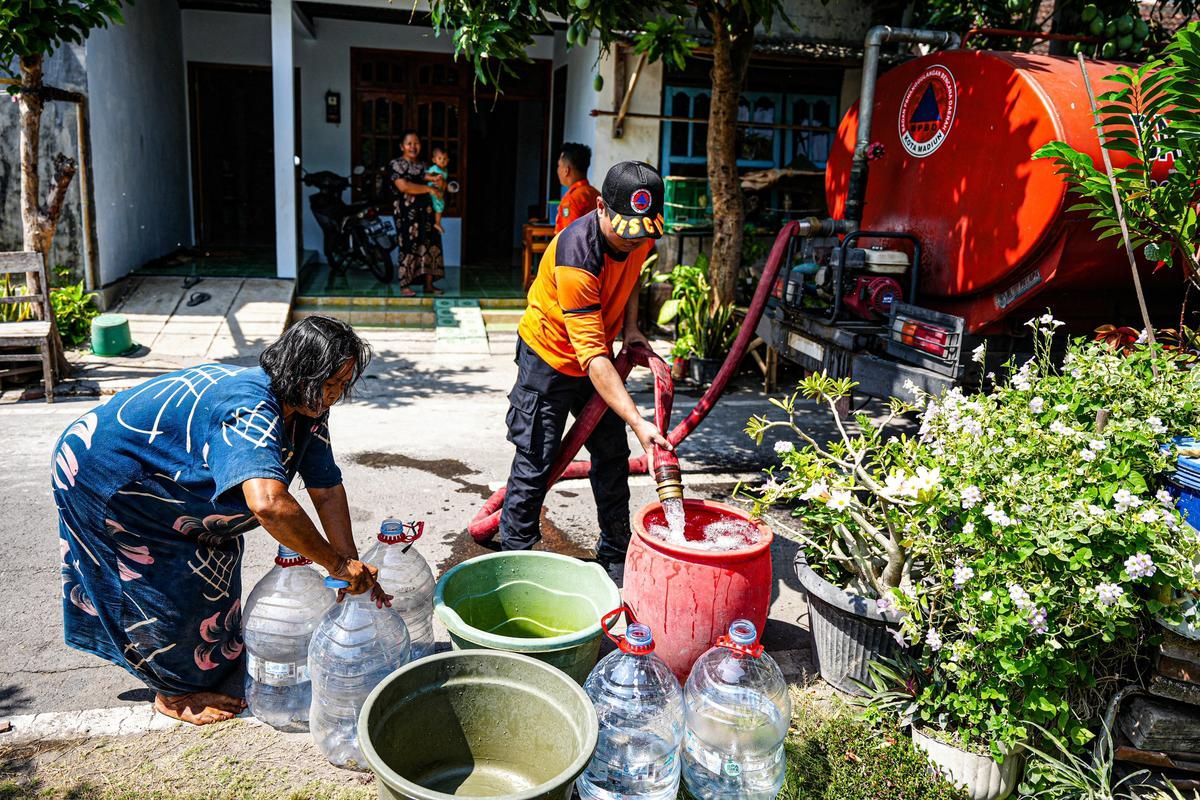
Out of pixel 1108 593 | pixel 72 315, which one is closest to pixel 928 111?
pixel 1108 593

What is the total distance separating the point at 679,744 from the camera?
2.81m

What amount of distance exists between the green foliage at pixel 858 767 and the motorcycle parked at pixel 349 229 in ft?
30.7

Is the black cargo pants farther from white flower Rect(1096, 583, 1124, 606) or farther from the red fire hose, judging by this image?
white flower Rect(1096, 583, 1124, 606)

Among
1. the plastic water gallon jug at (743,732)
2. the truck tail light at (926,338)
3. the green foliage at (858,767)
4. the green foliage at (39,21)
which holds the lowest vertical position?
the green foliage at (858,767)

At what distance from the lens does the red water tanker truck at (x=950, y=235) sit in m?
4.90

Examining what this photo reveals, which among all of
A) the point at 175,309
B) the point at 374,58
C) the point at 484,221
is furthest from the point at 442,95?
the point at 175,309

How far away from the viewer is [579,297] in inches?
146

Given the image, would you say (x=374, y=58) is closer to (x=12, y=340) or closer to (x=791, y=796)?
(x=12, y=340)

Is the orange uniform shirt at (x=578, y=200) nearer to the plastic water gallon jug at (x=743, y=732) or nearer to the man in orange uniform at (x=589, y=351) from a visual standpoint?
the man in orange uniform at (x=589, y=351)

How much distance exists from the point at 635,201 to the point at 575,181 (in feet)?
14.0

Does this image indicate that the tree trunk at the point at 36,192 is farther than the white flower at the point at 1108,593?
Yes

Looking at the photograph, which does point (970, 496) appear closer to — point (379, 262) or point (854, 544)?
point (854, 544)

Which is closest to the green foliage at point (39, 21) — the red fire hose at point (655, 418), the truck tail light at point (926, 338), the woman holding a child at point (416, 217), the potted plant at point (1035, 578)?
the woman holding a child at point (416, 217)

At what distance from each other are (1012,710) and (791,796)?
2.54 feet
